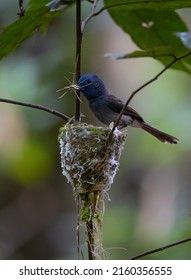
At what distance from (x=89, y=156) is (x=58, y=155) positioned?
3.67 meters

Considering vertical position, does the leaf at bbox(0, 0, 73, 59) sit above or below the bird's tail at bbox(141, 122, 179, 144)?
below

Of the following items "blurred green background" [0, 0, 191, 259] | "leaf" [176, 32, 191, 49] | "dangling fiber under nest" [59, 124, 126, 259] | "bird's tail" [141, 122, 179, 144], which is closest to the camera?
"leaf" [176, 32, 191, 49]

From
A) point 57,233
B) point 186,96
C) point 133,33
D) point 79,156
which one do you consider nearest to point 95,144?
point 79,156

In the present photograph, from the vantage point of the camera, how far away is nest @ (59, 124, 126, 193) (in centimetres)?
290

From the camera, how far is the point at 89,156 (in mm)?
3098

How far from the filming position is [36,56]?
6.38m

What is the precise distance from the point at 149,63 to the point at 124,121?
2.57m

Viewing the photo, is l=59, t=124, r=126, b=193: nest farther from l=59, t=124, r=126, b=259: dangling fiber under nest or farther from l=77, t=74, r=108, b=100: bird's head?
l=77, t=74, r=108, b=100: bird's head

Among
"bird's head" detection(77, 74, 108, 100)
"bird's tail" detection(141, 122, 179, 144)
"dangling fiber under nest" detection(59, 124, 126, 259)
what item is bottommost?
"dangling fiber under nest" detection(59, 124, 126, 259)

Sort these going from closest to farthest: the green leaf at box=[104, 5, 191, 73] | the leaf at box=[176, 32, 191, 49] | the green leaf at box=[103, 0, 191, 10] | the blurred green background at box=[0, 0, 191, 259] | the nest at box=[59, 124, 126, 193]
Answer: the leaf at box=[176, 32, 191, 49] → the green leaf at box=[103, 0, 191, 10] → the green leaf at box=[104, 5, 191, 73] → the nest at box=[59, 124, 126, 193] → the blurred green background at box=[0, 0, 191, 259]

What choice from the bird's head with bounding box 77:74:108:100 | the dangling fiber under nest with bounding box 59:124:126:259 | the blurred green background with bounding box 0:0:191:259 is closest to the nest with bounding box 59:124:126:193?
the dangling fiber under nest with bounding box 59:124:126:259

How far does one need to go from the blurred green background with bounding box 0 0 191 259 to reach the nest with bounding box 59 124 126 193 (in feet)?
5.05

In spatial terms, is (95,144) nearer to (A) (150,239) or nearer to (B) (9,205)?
(A) (150,239)

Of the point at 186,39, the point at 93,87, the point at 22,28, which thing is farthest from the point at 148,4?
the point at 93,87
